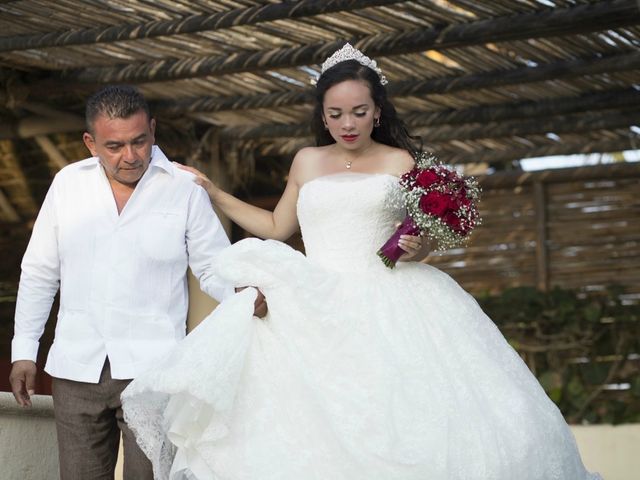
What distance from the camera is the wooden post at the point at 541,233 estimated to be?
9.83m

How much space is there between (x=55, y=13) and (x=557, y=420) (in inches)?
137

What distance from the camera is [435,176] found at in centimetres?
469

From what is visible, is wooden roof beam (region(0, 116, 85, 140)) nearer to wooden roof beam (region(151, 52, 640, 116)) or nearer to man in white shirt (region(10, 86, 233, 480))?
wooden roof beam (region(151, 52, 640, 116))

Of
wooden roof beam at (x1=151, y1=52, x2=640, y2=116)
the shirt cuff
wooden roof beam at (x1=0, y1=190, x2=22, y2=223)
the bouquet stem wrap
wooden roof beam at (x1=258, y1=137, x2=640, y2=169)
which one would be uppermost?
wooden roof beam at (x1=151, y1=52, x2=640, y2=116)

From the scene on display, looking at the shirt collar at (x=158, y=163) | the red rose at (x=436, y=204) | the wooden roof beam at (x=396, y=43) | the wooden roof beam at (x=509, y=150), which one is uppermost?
the wooden roof beam at (x=396, y=43)

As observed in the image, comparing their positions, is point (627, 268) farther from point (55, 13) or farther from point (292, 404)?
point (292, 404)

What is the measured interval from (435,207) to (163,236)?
2.99ft

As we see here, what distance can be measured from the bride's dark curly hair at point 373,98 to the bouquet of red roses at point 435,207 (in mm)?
226

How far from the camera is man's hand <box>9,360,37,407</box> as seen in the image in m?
4.61

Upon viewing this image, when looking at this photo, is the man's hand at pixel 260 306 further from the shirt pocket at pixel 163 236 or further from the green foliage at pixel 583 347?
the green foliage at pixel 583 347

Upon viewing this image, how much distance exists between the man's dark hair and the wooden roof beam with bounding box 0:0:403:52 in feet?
6.05

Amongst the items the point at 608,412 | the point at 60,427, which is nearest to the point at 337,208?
the point at 60,427

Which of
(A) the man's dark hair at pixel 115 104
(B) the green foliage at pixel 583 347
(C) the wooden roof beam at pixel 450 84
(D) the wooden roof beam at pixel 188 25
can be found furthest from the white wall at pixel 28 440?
(B) the green foliage at pixel 583 347

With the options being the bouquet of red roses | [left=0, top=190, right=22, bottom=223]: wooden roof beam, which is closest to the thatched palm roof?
[left=0, top=190, right=22, bottom=223]: wooden roof beam
